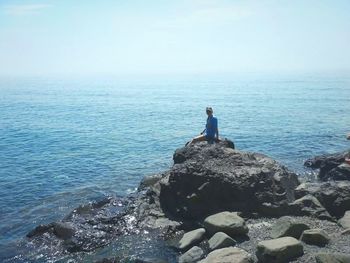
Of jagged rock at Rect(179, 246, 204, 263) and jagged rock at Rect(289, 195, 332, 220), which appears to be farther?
jagged rock at Rect(289, 195, 332, 220)

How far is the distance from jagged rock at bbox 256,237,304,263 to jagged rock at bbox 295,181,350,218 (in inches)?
214

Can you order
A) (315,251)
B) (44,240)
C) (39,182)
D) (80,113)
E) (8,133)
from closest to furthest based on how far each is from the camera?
(315,251)
(44,240)
(39,182)
(8,133)
(80,113)

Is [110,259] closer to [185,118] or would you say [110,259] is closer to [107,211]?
[107,211]

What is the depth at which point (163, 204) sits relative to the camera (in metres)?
21.5

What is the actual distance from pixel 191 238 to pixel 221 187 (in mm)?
3574

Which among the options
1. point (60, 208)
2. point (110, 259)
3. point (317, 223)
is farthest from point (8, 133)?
point (317, 223)

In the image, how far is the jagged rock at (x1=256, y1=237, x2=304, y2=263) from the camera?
47.8ft

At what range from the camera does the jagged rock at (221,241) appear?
16344mm

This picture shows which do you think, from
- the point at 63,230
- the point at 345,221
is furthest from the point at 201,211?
the point at 63,230

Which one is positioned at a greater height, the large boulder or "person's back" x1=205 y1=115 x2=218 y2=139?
"person's back" x1=205 y1=115 x2=218 y2=139

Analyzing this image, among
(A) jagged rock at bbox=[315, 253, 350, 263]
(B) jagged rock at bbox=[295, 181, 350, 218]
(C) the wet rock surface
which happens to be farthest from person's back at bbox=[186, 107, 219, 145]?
(A) jagged rock at bbox=[315, 253, 350, 263]

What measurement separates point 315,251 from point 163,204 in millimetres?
8761

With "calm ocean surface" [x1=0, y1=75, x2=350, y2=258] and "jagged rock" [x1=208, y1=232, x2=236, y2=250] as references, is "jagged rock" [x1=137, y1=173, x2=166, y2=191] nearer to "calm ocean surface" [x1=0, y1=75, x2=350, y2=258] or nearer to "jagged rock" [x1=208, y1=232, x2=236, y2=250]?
"calm ocean surface" [x1=0, y1=75, x2=350, y2=258]

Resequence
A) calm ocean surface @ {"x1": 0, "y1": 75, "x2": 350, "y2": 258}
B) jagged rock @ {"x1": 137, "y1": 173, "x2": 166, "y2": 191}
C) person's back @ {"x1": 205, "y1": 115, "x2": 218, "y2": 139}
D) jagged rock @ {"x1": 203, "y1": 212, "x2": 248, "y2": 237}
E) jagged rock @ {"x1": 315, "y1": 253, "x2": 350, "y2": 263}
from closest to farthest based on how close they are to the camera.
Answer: jagged rock @ {"x1": 315, "y1": 253, "x2": 350, "y2": 263}, jagged rock @ {"x1": 203, "y1": 212, "x2": 248, "y2": 237}, person's back @ {"x1": 205, "y1": 115, "x2": 218, "y2": 139}, calm ocean surface @ {"x1": 0, "y1": 75, "x2": 350, "y2": 258}, jagged rock @ {"x1": 137, "y1": 173, "x2": 166, "y2": 191}
